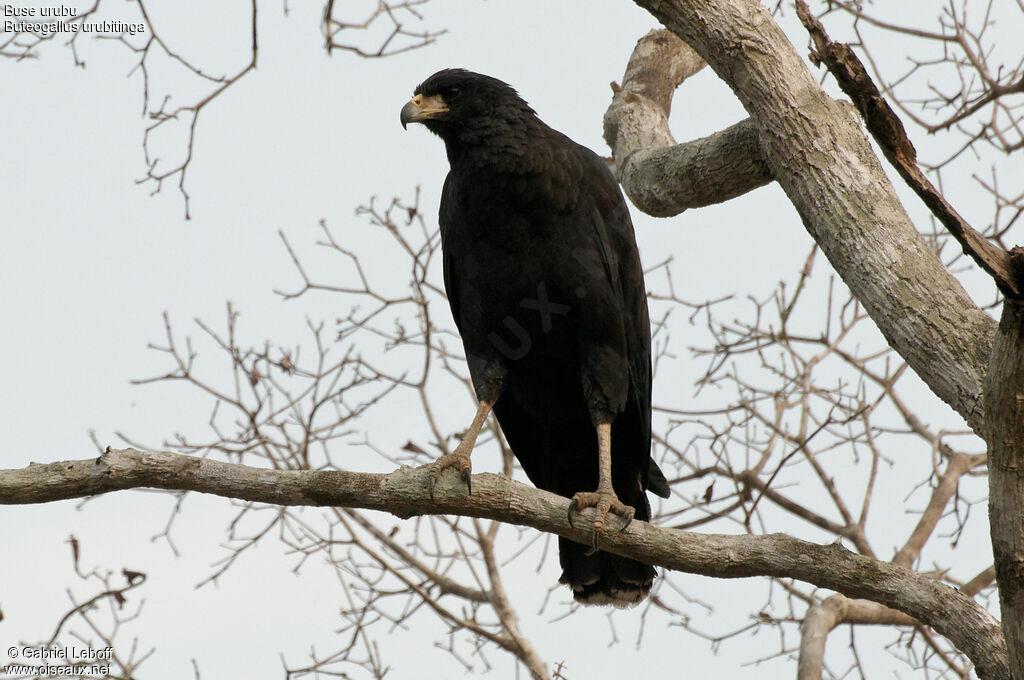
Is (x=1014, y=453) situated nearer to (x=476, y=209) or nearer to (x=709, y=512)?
(x=476, y=209)

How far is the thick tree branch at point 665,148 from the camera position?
4.47 meters

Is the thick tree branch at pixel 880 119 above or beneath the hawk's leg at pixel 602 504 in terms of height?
above

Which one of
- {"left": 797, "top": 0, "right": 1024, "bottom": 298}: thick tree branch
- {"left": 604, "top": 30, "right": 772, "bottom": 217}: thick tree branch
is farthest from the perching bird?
{"left": 797, "top": 0, "right": 1024, "bottom": 298}: thick tree branch

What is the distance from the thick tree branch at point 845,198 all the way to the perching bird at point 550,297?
0.83m

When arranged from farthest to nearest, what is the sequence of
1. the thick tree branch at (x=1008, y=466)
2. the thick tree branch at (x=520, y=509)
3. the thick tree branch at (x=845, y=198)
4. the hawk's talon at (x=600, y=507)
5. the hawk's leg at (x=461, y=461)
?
the hawk's talon at (x=600, y=507)
the hawk's leg at (x=461, y=461)
the thick tree branch at (x=845, y=198)
the thick tree branch at (x=520, y=509)
the thick tree branch at (x=1008, y=466)

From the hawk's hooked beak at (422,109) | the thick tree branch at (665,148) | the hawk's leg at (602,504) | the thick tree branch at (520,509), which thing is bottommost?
the thick tree branch at (520,509)

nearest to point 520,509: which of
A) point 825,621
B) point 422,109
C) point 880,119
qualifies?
point 880,119

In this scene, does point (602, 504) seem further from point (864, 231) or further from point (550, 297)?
point (864, 231)

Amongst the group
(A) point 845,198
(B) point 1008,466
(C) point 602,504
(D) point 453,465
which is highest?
(A) point 845,198

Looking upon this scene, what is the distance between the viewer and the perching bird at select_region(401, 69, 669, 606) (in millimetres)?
4398

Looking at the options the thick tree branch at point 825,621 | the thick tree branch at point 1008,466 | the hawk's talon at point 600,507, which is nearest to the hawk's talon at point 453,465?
the hawk's talon at point 600,507

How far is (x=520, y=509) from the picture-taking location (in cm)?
351

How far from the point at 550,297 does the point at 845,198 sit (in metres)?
1.30

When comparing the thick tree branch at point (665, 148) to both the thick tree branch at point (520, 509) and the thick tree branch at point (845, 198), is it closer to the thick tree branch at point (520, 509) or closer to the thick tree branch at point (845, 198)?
the thick tree branch at point (845, 198)
